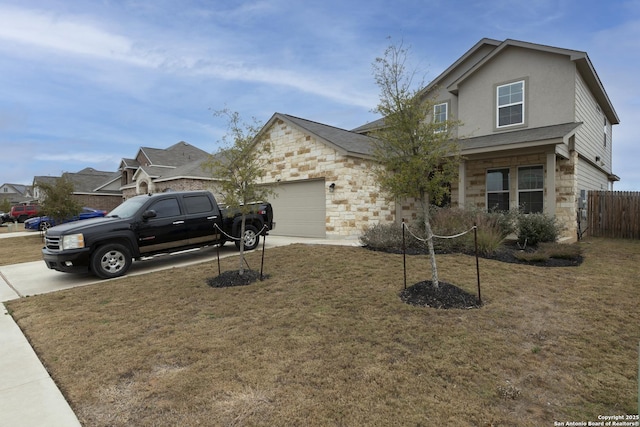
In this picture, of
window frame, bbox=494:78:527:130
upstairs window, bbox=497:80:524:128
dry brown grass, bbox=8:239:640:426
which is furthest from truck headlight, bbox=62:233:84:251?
upstairs window, bbox=497:80:524:128

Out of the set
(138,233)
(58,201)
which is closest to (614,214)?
(138,233)

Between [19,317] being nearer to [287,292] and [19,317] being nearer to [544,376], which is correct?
[287,292]

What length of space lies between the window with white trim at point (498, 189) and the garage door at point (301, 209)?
6.32m

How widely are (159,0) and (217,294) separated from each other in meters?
8.91

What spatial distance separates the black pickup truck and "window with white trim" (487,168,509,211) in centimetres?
892

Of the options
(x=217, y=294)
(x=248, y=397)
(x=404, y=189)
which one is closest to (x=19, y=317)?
(x=217, y=294)

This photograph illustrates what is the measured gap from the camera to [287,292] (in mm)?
5938

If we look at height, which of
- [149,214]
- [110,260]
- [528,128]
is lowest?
[110,260]

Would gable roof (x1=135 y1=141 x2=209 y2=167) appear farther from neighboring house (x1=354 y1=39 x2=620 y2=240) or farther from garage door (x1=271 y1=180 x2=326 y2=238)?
neighboring house (x1=354 y1=39 x2=620 y2=240)

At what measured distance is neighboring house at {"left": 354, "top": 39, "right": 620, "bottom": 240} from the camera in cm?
1148

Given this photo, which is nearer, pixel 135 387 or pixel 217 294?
pixel 135 387

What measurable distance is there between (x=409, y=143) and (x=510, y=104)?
1020 centimetres

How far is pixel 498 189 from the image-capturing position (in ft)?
42.2

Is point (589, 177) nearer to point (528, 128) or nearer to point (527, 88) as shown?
point (528, 128)
